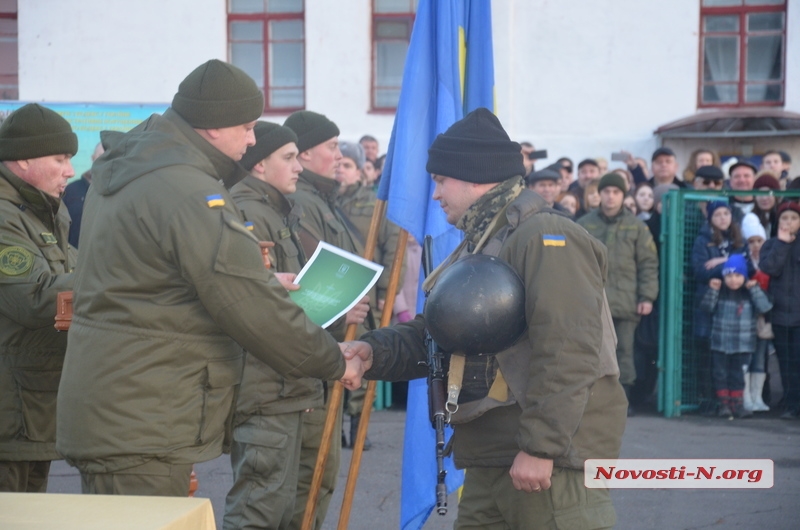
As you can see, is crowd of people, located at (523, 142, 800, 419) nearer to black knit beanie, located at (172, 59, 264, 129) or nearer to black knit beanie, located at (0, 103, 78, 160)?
black knit beanie, located at (0, 103, 78, 160)

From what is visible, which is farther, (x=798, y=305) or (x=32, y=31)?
(x=32, y=31)

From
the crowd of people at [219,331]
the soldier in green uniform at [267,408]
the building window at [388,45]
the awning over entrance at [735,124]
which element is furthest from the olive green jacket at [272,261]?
the building window at [388,45]

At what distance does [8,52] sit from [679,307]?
1291 cm

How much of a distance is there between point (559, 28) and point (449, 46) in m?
11.4

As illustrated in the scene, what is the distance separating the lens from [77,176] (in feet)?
34.2

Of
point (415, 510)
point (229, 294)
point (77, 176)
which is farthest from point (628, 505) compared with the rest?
point (77, 176)

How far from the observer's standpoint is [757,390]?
9.52 metres

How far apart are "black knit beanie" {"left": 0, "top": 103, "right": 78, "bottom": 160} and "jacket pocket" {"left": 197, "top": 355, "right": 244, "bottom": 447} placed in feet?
5.49

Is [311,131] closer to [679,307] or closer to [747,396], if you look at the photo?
[679,307]

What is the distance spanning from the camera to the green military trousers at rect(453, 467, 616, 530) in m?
3.52

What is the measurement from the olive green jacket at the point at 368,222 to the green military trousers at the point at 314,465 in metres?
3.29

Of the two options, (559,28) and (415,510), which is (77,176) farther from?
(559,28)

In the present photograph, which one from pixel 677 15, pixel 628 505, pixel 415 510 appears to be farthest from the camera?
pixel 677 15

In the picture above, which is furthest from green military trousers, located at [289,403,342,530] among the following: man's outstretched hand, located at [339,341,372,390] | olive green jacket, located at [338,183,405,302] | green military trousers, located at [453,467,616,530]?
olive green jacket, located at [338,183,405,302]
